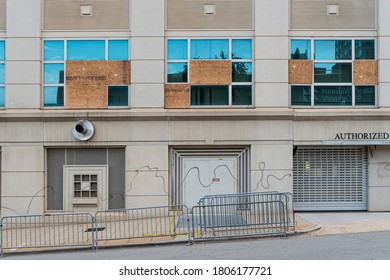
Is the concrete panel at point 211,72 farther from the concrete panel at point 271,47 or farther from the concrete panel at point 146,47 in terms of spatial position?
the concrete panel at point 146,47

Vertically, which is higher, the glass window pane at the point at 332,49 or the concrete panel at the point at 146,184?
the glass window pane at the point at 332,49

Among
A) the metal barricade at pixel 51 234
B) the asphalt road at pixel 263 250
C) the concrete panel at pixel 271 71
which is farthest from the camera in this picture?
the concrete panel at pixel 271 71

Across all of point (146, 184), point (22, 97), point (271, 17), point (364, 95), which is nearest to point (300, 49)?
point (271, 17)

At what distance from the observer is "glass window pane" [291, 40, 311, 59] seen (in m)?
12.6

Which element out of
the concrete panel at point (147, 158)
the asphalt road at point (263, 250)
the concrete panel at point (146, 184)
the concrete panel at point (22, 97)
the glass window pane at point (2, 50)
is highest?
the glass window pane at point (2, 50)

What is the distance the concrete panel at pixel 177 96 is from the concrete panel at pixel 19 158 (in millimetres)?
4722

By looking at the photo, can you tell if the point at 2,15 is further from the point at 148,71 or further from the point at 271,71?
the point at 271,71

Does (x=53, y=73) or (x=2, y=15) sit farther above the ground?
(x=2, y=15)

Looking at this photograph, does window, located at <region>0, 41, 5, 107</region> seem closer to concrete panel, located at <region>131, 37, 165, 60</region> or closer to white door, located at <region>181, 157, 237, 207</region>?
concrete panel, located at <region>131, 37, 165, 60</region>

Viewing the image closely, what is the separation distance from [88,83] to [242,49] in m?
5.41

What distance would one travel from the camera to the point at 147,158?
12.2m

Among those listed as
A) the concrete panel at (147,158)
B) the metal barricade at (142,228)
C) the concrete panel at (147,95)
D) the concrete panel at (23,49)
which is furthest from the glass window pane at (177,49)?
the metal barricade at (142,228)

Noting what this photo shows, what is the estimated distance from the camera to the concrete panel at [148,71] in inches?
484
